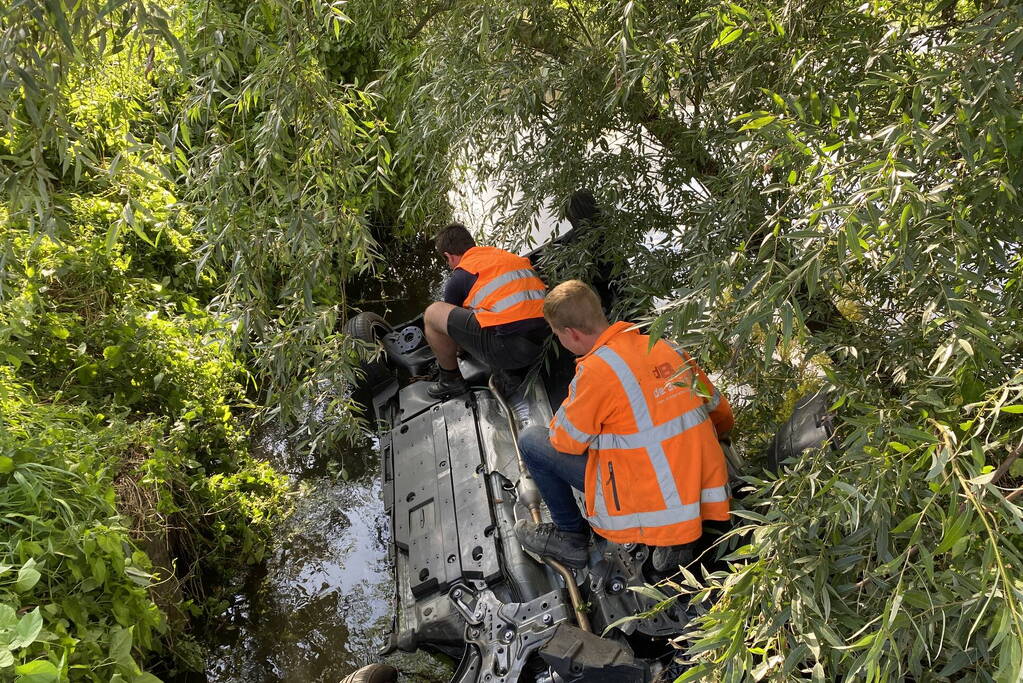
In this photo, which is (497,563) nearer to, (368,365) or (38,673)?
(38,673)

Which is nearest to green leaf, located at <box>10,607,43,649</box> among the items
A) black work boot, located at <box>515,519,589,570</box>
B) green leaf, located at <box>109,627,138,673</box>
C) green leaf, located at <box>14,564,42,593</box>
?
green leaf, located at <box>14,564,42,593</box>

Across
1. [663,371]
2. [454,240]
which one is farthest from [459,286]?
[663,371]

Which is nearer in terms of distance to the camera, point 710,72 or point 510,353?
point 710,72

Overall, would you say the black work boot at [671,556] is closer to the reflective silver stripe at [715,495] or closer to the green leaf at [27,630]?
the reflective silver stripe at [715,495]

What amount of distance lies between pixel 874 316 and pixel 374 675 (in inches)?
103

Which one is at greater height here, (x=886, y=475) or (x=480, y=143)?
(x=480, y=143)

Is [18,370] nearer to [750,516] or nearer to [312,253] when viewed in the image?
[312,253]

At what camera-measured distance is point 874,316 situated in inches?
129

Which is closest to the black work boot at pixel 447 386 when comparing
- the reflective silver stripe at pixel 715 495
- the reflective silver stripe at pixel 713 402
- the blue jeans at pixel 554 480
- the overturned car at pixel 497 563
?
the overturned car at pixel 497 563

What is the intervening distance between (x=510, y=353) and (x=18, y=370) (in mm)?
2694

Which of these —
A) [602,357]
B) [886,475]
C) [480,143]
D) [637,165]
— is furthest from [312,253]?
[886,475]

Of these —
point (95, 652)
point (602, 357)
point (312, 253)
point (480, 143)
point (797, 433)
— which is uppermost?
point (480, 143)

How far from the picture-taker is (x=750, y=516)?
215cm

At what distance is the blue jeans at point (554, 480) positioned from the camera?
3.81m
